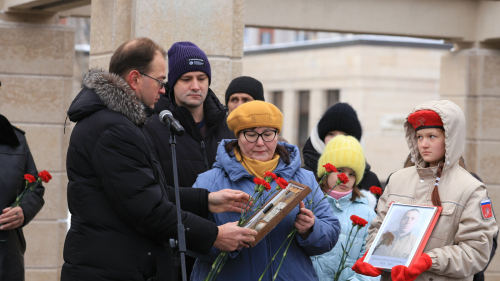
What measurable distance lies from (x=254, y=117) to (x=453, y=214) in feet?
3.70

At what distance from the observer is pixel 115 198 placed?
297 cm

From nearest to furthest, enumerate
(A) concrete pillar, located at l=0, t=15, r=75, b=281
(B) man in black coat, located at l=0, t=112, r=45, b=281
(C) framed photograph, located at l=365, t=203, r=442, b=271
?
(C) framed photograph, located at l=365, t=203, r=442, b=271 → (B) man in black coat, located at l=0, t=112, r=45, b=281 → (A) concrete pillar, located at l=0, t=15, r=75, b=281

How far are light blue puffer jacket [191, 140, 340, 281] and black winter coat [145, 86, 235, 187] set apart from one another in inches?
21.6

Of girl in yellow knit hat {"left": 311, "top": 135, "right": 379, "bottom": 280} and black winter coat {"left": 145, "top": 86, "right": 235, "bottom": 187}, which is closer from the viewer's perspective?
black winter coat {"left": 145, "top": 86, "right": 235, "bottom": 187}

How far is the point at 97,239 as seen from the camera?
9.89 feet

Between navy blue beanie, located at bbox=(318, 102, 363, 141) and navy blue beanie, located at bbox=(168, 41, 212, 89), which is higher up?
navy blue beanie, located at bbox=(168, 41, 212, 89)

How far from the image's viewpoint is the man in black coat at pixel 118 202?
2.97 m

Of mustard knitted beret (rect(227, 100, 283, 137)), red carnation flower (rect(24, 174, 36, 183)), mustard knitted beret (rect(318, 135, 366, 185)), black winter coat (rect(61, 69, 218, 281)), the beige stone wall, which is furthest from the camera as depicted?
the beige stone wall

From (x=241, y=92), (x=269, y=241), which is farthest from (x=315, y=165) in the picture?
(x=269, y=241)

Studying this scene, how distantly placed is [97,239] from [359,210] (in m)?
1.93

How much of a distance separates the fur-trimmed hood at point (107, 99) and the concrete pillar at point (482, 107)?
5.62 metres

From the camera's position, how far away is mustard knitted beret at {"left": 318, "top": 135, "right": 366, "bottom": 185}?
4.46m

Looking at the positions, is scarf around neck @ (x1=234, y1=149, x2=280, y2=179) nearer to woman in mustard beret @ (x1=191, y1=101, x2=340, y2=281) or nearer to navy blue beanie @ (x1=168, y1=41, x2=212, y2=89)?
woman in mustard beret @ (x1=191, y1=101, x2=340, y2=281)

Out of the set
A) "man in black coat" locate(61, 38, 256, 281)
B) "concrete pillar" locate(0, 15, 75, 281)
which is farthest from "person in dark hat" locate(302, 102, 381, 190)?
"concrete pillar" locate(0, 15, 75, 281)
